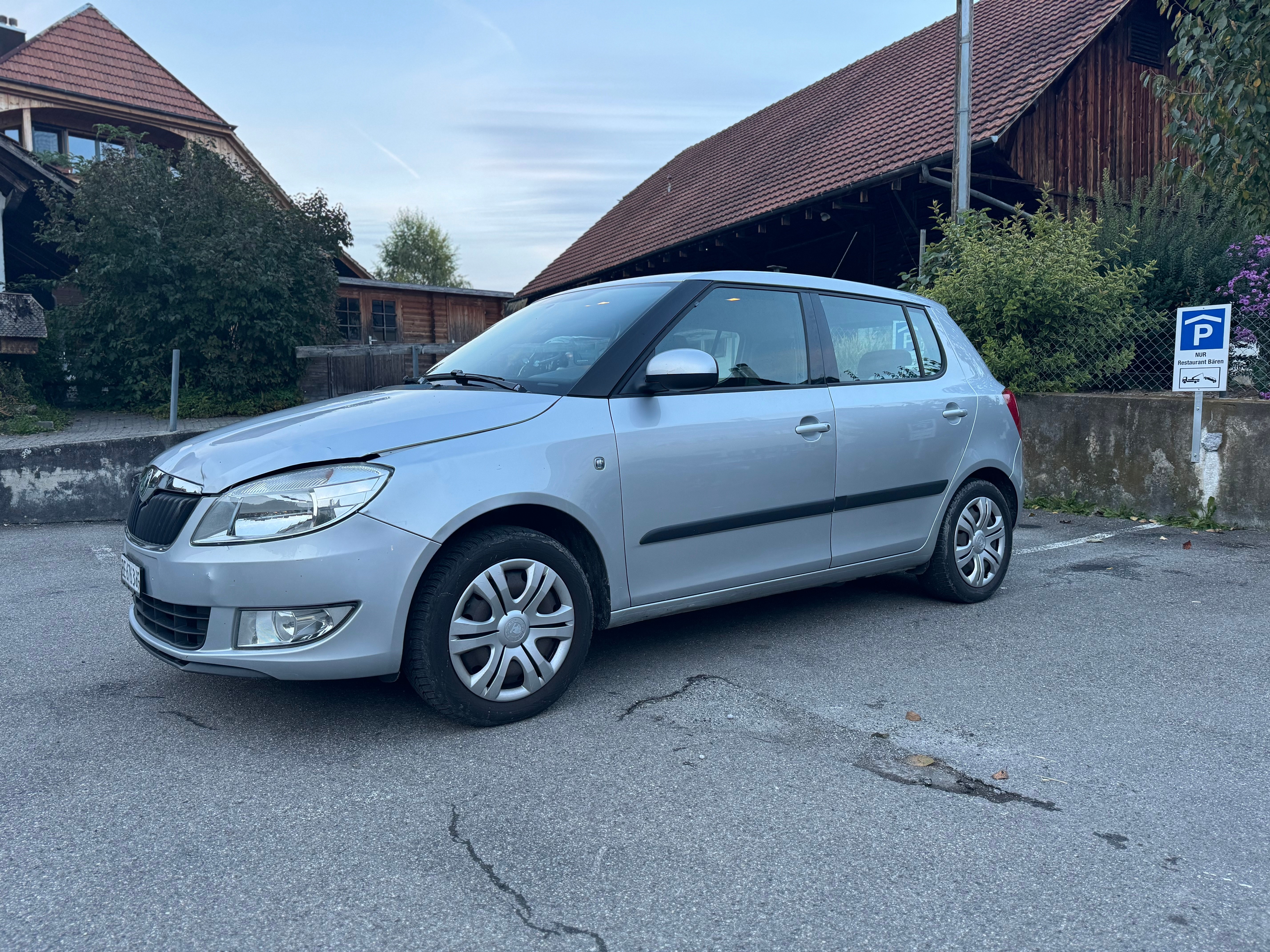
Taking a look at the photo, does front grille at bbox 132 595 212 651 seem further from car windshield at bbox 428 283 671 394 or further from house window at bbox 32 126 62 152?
house window at bbox 32 126 62 152

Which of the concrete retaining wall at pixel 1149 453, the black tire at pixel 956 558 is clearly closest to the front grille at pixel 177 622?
the black tire at pixel 956 558

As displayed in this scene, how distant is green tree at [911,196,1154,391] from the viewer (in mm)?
8828

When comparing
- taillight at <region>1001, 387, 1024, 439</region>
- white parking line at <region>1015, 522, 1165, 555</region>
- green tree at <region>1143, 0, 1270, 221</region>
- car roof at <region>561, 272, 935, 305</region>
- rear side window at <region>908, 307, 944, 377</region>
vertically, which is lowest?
white parking line at <region>1015, 522, 1165, 555</region>

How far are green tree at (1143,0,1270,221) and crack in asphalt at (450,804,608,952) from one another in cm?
830

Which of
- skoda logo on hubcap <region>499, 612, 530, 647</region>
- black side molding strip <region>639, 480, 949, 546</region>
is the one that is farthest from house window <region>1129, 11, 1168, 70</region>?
skoda logo on hubcap <region>499, 612, 530, 647</region>

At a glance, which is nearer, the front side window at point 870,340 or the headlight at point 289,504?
the headlight at point 289,504

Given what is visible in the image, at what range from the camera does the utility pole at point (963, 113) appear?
34.4 ft

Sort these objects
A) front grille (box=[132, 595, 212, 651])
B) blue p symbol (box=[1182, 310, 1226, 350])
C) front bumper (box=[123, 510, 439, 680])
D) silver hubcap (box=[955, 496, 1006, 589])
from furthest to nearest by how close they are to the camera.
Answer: blue p symbol (box=[1182, 310, 1226, 350]), silver hubcap (box=[955, 496, 1006, 589]), front grille (box=[132, 595, 212, 651]), front bumper (box=[123, 510, 439, 680])

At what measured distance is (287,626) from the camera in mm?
3076

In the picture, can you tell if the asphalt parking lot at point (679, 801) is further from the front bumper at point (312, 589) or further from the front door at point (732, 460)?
the front door at point (732, 460)

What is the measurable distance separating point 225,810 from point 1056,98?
50.6 feet

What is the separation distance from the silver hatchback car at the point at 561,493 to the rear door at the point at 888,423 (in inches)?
0.6

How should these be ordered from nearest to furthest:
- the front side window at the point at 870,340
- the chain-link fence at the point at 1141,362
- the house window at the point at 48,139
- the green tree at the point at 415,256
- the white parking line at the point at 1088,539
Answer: the front side window at the point at 870,340, the white parking line at the point at 1088,539, the chain-link fence at the point at 1141,362, the house window at the point at 48,139, the green tree at the point at 415,256

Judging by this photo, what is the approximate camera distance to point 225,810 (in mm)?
2750
